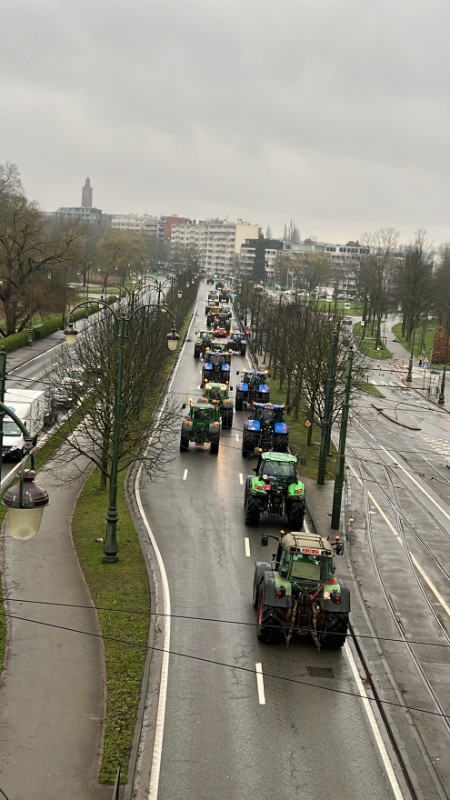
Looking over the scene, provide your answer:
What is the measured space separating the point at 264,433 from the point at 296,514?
12.2 m

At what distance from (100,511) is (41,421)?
1297 centimetres

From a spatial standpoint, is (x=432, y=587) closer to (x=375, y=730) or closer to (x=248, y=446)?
(x=375, y=730)

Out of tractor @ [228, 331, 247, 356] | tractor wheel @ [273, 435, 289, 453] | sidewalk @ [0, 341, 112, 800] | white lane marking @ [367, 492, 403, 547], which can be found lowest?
white lane marking @ [367, 492, 403, 547]

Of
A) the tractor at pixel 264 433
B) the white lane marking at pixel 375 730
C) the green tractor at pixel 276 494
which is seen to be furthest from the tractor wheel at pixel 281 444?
the white lane marking at pixel 375 730

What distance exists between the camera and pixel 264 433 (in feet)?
127

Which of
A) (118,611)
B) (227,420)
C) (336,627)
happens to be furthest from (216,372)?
(336,627)

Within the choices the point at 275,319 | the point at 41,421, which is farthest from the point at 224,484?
the point at 275,319

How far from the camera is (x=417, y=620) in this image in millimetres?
20188

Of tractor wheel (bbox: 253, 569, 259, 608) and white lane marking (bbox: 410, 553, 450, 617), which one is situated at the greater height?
tractor wheel (bbox: 253, 569, 259, 608)

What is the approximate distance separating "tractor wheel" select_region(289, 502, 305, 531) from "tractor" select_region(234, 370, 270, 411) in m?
24.5

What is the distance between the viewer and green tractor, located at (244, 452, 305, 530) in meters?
27.0

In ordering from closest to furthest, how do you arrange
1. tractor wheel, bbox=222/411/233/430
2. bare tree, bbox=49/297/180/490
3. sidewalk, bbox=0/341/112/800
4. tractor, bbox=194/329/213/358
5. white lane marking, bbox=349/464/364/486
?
sidewalk, bbox=0/341/112/800 < bare tree, bbox=49/297/180/490 < white lane marking, bbox=349/464/364/486 < tractor wheel, bbox=222/411/233/430 < tractor, bbox=194/329/213/358

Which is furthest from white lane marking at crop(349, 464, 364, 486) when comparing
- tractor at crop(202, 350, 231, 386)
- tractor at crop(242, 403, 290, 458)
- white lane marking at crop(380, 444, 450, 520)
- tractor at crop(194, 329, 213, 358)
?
tractor at crop(194, 329, 213, 358)

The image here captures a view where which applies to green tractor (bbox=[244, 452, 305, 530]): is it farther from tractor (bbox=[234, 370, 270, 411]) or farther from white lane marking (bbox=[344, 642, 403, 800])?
tractor (bbox=[234, 370, 270, 411])
